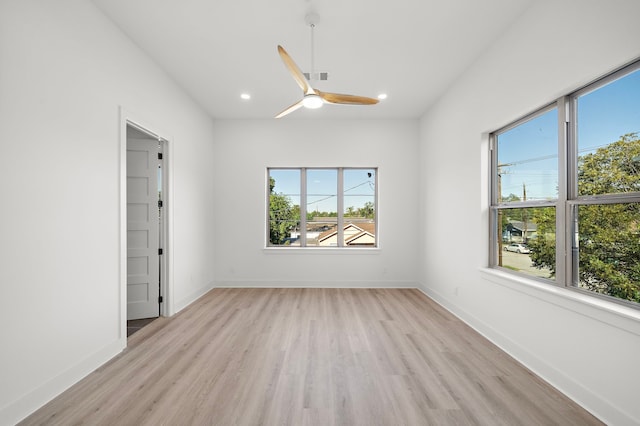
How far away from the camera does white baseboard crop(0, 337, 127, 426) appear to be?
1684 millimetres

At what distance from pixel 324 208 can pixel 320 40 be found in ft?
9.62

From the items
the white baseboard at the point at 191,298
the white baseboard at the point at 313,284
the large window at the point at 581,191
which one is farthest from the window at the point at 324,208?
the large window at the point at 581,191

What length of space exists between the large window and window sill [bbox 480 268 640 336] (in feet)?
0.29

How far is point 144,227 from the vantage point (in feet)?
11.6

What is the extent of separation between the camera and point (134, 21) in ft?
8.36

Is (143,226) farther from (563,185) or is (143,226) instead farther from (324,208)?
(563,185)

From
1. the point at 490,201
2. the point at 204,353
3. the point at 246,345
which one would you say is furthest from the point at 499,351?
the point at 204,353

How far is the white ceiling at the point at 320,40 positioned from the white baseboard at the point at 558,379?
2.94 meters

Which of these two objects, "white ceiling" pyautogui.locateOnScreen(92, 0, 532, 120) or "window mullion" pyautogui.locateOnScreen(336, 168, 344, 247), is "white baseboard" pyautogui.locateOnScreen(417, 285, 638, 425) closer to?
"window mullion" pyautogui.locateOnScreen(336, 168, 344, 247)

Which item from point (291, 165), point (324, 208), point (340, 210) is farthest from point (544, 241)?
point (291, 165)

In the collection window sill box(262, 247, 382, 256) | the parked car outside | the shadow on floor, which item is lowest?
the shadow on floor

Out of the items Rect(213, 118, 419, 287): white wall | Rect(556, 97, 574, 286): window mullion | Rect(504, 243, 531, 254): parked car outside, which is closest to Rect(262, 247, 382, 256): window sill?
Rect(213, 118, 419, 287): white wall

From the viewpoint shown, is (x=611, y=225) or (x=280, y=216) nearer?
(x=611, y=225)

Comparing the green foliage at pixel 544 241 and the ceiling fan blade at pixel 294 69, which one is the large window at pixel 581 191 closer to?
the green foliage at pixel 544 241
